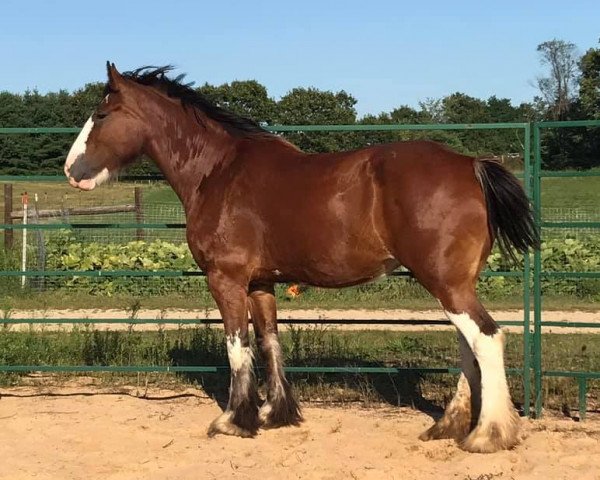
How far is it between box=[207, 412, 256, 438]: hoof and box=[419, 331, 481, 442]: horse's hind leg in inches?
50.3

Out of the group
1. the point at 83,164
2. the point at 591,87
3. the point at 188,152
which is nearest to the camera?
the point at 83,164

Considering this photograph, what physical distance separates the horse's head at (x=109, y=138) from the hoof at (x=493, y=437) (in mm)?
3174

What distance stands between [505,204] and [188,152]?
2.36m

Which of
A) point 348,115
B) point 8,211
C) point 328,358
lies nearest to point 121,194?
point 8,211

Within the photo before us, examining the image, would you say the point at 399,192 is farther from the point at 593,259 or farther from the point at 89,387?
the point at 593,259

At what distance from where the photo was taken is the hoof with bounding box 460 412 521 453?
4652 mm

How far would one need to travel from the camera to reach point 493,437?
183 inches

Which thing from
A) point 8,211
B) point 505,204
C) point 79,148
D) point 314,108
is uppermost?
point 314,108

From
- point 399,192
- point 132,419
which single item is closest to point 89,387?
point 132,419

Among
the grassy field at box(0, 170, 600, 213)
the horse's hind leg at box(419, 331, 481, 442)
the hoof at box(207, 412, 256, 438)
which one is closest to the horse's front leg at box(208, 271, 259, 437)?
the hoof at box(207, 412, 256, 438)

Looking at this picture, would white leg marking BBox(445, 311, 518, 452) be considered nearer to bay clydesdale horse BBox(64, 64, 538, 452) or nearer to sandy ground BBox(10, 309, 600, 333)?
bay clydesdale horse BBox(64, 64, 538, 452)

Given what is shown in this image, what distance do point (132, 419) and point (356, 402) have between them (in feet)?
6.10

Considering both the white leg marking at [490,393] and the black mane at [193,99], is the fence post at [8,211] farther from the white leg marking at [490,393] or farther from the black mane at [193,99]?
the white leg marking at [490,393]

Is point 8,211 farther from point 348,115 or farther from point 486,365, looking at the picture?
point 348,115
